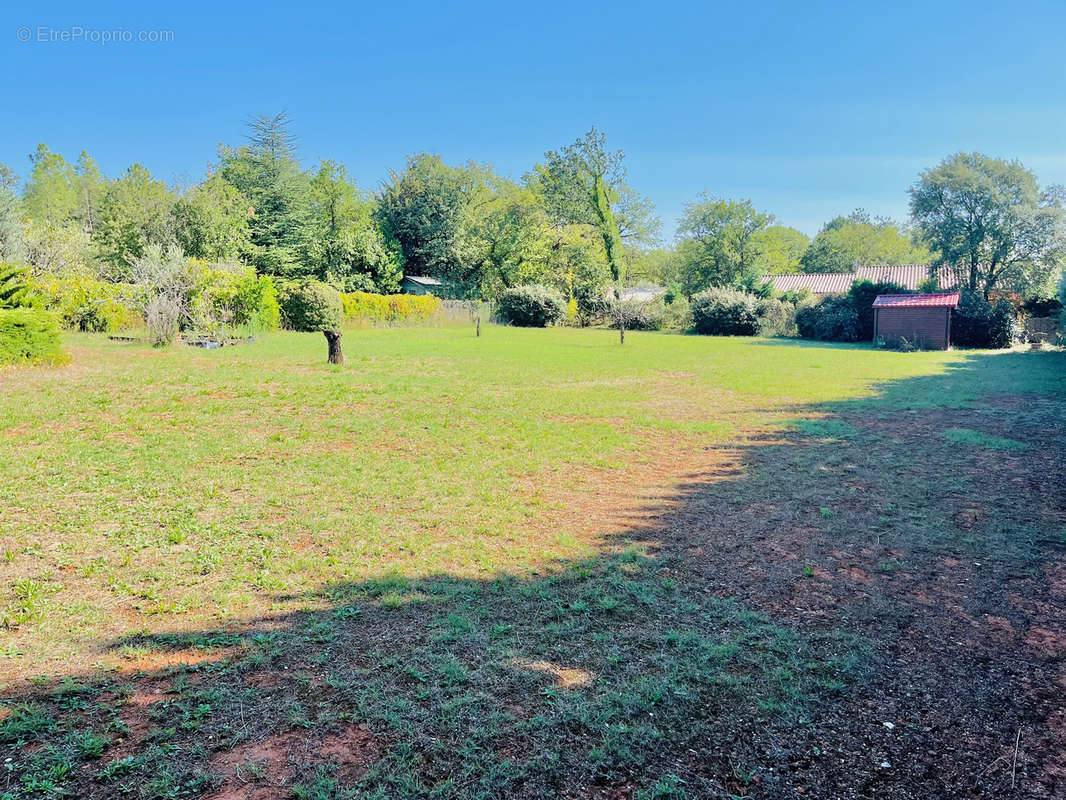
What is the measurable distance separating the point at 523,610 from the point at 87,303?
26.5m

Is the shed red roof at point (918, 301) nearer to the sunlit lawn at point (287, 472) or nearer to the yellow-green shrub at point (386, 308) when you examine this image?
the sunlit lawn at point (287, 472)

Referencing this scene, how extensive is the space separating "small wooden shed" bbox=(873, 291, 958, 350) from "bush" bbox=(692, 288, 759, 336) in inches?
320

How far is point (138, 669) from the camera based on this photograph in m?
3.32

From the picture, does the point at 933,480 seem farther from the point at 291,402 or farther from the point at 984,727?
the point at 291,402

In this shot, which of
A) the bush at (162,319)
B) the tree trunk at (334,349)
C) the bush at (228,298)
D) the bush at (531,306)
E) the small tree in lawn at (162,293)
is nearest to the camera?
the tree trunk at (334,349)

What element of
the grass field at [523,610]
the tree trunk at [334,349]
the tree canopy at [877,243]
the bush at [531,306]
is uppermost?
the tree canopy at [877,243]

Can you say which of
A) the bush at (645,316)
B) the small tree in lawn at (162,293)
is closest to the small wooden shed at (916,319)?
the bush at (645,316)

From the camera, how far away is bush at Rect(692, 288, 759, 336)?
38438mm

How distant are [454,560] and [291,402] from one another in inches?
289

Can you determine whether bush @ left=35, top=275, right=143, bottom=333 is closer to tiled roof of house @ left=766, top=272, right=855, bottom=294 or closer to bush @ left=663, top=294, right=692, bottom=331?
bush @ left=663, top=294, right=692, bottom=331

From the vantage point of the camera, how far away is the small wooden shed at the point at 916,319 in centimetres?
2878

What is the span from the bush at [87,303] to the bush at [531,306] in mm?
23658

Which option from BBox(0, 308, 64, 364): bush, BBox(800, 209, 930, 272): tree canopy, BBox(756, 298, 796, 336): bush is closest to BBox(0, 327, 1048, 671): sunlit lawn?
BBox(0, 308, 64, 364): bush

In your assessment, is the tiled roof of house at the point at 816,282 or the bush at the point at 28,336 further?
the tiled roof of house at the point at 816,282
